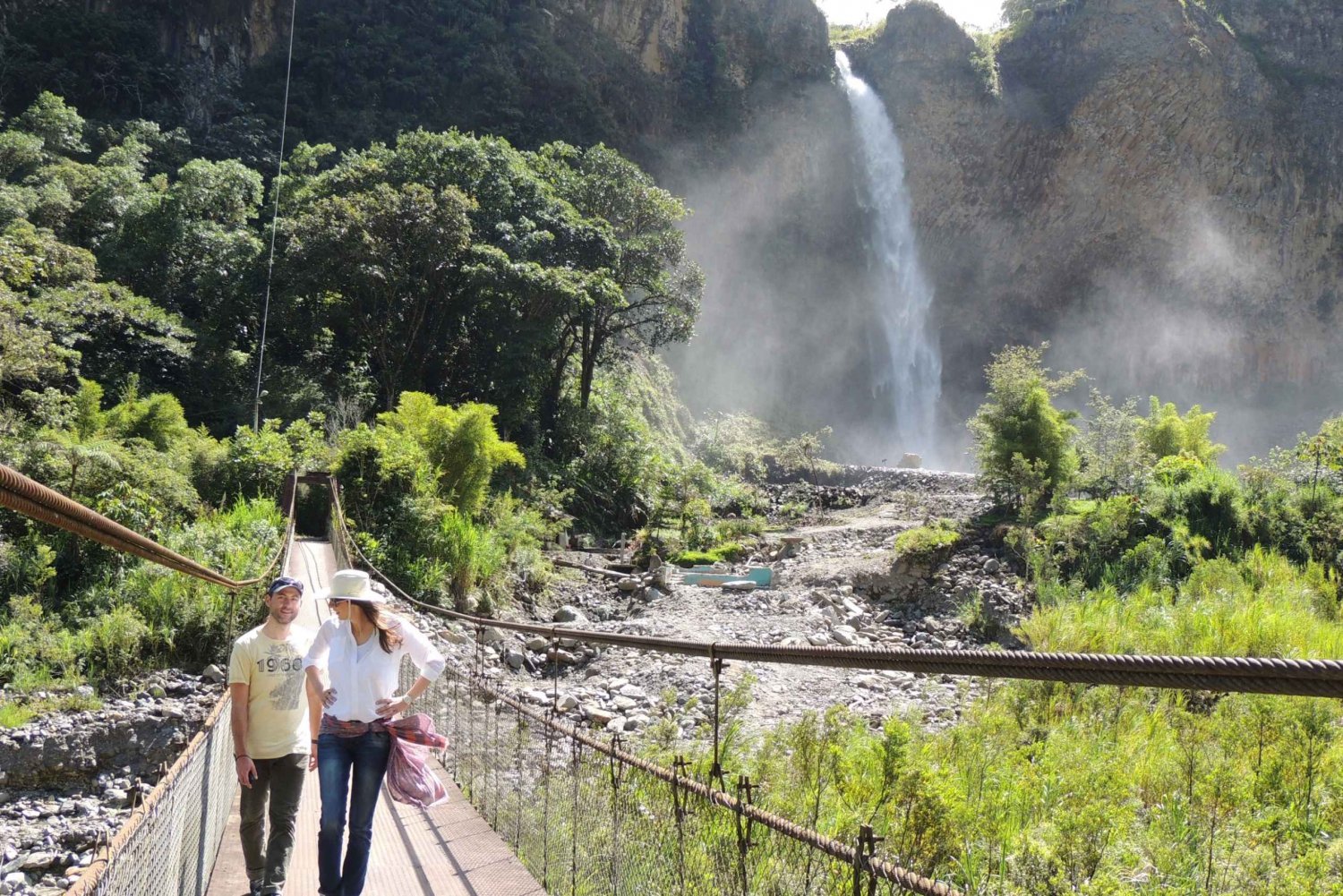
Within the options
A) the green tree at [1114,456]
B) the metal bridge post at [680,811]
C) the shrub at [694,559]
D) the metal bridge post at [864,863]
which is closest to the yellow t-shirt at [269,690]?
the metal bridge post at [680,811]

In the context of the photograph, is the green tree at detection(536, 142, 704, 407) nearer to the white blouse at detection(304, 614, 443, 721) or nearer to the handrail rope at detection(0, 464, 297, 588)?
the white blouse at detection(304, 614, 443, 721)

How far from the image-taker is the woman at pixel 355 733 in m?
2.51

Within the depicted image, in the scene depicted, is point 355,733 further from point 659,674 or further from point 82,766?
point 659,674

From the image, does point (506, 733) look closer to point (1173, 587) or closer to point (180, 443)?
point (180, 443)

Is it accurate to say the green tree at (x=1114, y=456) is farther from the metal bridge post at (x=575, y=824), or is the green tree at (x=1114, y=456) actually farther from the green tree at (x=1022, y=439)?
the metal bridge post at (x=575, y=824)

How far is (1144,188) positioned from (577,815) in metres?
40.4

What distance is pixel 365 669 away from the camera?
2537 millimetres

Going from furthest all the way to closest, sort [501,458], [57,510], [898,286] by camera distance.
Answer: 1. [898,286]
2. [501,458]
3. [57,510]

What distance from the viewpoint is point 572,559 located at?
13477mm

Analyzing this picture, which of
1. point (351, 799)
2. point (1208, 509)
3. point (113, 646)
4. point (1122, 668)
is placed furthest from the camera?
point (1208, 509)

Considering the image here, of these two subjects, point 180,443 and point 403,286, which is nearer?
point 180,443

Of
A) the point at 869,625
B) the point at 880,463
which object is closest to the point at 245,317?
the point at 869,625

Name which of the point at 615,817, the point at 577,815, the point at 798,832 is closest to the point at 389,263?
the point at 577,815

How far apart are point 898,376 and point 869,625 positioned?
2573 centimetres
